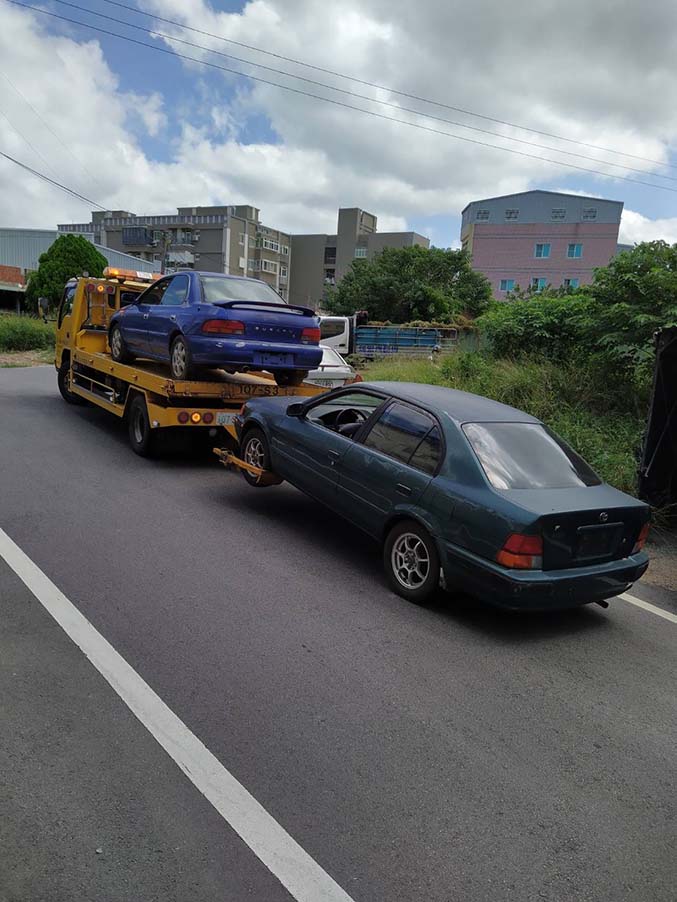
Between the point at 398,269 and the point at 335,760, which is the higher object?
the point at 398,269

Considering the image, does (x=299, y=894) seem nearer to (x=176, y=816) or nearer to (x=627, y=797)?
(x=176, y=816)

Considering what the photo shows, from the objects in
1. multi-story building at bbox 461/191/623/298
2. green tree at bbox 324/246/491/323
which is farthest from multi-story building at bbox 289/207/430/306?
green tree at bbox 324/246/491/323

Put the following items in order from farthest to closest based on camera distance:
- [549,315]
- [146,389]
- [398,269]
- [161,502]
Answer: [398,269], [549,315], [146,389], [161,502]

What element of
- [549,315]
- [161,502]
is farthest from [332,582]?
[549,315]

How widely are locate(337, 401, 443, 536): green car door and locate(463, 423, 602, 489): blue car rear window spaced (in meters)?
0.34

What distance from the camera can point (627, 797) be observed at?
2885mm

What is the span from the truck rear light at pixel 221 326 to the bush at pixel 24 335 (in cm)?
2334

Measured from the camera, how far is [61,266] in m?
40.2

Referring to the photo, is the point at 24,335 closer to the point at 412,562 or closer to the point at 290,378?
the point at 290,378

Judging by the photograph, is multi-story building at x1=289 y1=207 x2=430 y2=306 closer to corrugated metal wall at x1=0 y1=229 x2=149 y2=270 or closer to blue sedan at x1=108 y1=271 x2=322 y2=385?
corrugated metal wall at x1=0 y1=229 x2=149 y2=270

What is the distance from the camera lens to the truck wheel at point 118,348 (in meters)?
9.62

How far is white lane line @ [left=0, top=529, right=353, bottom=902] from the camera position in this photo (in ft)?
7.55

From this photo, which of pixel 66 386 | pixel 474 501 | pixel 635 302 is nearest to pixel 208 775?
pixel 474 501

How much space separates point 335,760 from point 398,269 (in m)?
44.5
